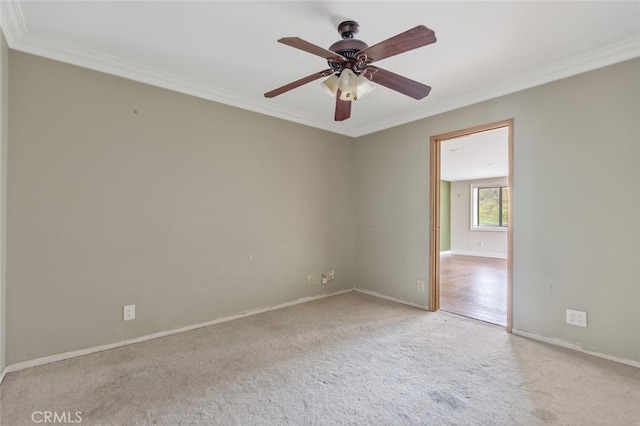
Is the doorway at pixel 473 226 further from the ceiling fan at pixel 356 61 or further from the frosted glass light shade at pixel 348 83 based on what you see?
the frosted glass light shade at pixel 348 83

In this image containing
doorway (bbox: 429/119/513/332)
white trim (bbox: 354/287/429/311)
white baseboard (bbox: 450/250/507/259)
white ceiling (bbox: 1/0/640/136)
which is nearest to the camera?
white ceiling (bbox: 1/0/640/136)

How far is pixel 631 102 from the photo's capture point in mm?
2213

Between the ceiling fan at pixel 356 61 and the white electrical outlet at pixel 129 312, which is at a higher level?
the ceiling fan at pixel 356 61

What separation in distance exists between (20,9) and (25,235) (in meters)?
1.48

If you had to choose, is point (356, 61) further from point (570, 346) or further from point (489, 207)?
point (489, 207)

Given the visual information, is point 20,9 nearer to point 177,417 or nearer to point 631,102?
point 177,417

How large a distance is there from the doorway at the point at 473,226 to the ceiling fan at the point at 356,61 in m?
1.59

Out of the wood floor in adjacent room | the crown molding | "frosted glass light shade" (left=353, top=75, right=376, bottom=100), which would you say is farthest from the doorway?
"frosted glass light shade" (left=353, top=75, right=376, bottom=100)

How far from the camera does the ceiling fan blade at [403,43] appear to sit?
1451mm

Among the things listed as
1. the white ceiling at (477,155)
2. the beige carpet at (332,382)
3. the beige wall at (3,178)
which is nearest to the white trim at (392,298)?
the beige carpet at (332,382)

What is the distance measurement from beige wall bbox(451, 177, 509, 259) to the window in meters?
0.14

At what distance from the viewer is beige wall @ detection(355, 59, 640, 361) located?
2.22m

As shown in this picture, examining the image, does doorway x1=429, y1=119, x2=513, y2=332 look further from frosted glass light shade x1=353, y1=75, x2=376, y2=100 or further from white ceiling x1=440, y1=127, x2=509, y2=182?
frosted glass light shade x1=353, y1=75, x2=376, y2=100

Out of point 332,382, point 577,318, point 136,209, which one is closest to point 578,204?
point 577,318
